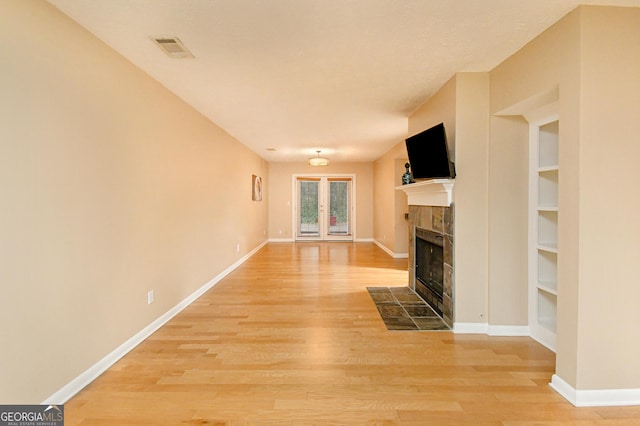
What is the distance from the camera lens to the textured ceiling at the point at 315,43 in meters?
1.99

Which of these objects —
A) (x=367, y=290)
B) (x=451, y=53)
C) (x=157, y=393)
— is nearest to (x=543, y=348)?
(x=367, y=290)

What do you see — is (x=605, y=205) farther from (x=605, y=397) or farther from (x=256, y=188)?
(x=256, y=188)

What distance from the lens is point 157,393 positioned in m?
2.14

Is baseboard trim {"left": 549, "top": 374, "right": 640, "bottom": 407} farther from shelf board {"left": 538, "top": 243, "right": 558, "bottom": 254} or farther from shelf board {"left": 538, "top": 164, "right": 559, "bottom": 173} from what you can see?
shelf board {"left": 538, "top": 164, "right": 559, "bottom": 173}

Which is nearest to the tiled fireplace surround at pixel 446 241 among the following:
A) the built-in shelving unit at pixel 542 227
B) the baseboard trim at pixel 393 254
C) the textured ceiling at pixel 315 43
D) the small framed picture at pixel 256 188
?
the built-in shelving unit at pixel 542 227

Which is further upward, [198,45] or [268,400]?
[198,45]

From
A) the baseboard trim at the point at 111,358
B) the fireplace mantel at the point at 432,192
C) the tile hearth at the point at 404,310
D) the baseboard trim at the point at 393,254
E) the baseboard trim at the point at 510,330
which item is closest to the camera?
the baseboard trim at the point at 111,358

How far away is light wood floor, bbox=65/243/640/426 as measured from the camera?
6.30 ft

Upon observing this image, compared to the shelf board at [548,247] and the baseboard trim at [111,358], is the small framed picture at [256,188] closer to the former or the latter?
the baseboard trim at [111,358]

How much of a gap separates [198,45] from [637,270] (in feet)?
11.2

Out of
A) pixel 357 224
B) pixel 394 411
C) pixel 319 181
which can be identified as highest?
pixel 319 181

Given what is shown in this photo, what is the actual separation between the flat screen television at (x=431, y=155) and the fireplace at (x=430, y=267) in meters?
0.73

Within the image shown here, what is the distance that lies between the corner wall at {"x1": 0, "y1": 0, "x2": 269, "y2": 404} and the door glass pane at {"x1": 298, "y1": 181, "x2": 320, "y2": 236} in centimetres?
668

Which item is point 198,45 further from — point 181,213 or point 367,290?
point 367,290
